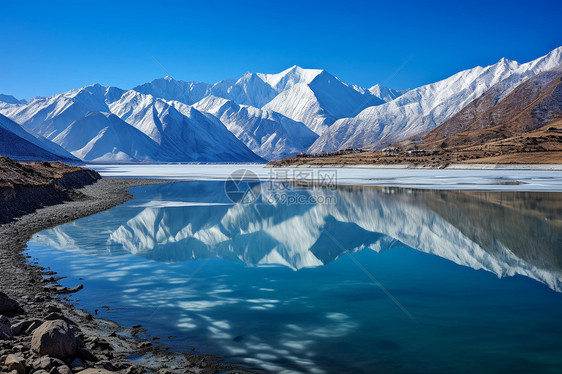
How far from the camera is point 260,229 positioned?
28328 mm

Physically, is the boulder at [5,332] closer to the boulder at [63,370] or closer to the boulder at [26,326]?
the boulder at [26,326]

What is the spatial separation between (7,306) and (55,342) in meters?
3.57

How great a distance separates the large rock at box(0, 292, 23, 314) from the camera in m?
11.0

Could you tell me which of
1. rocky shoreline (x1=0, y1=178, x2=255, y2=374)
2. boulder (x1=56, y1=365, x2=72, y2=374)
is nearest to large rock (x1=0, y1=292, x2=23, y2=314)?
rocky shoreline (x1=0, y1=178, x2=255, y2=374)

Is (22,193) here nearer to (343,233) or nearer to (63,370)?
(343,233)

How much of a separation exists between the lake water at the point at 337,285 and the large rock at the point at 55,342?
Answer: 238 cm

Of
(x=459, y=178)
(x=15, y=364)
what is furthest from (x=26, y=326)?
(x=459, y=178)

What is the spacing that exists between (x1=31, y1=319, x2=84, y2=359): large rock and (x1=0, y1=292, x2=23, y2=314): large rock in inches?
113

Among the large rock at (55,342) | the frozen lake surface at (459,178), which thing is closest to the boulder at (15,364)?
the large rock at (55,342)

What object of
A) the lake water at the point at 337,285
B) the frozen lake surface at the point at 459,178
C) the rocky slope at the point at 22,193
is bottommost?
the lake water at the point at 337,285

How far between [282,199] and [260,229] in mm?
19328

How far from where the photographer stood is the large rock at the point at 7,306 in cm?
1102

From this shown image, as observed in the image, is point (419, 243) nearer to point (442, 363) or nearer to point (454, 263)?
point (454, 263)

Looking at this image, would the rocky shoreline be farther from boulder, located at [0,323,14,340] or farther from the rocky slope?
the rocky slope
